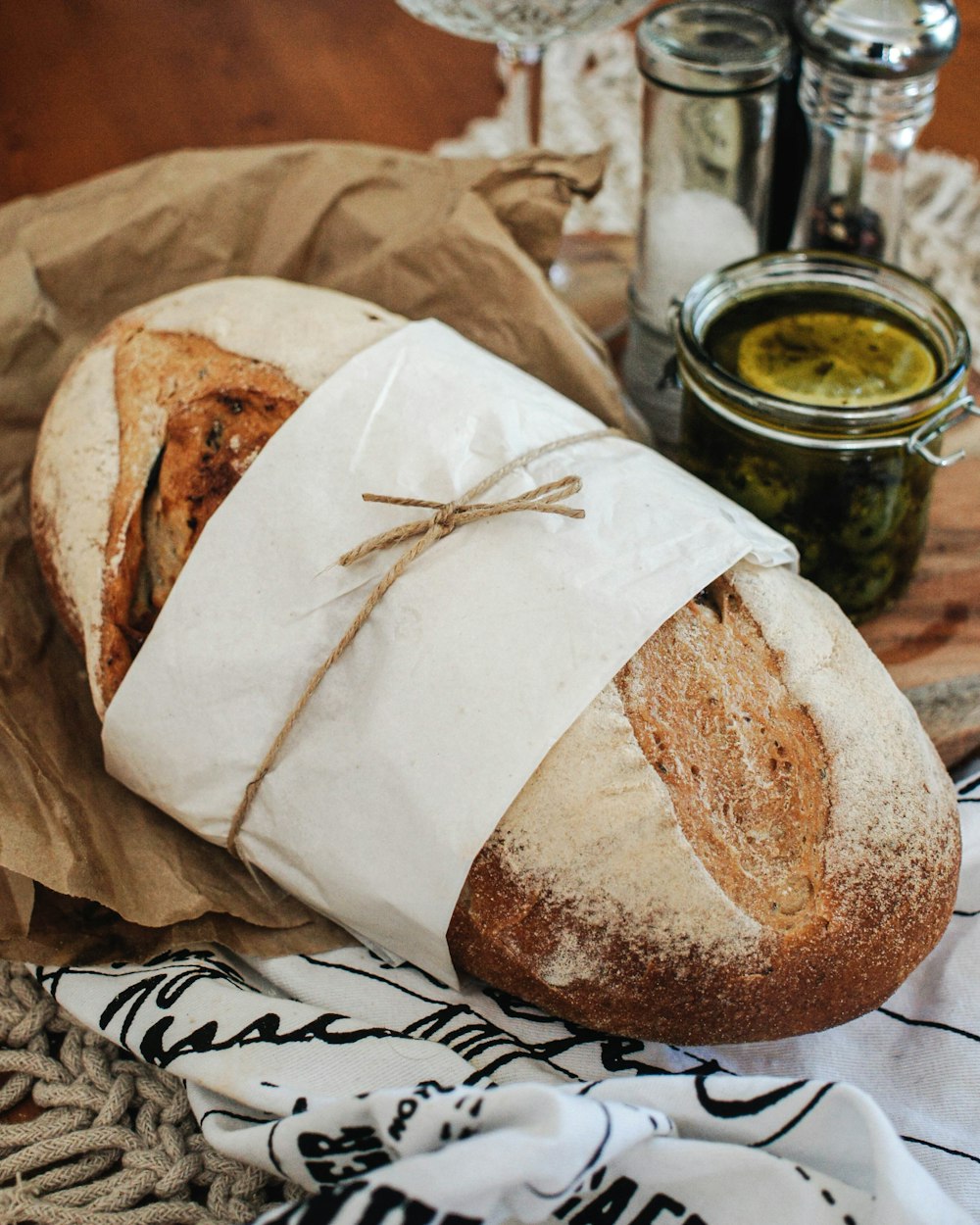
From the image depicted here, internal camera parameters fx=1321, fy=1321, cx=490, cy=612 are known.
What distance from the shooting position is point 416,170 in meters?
1.36

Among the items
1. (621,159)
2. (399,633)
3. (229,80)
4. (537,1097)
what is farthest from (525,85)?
(537,1097)

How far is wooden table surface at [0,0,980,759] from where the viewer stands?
1875 millimetres

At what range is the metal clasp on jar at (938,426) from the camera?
1009 millimetres

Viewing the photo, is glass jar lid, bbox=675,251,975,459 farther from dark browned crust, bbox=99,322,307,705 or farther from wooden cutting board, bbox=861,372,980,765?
dark browned crust, bbox=99,322,307,705

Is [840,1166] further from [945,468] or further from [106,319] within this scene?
[106,319]

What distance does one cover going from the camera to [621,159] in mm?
1819

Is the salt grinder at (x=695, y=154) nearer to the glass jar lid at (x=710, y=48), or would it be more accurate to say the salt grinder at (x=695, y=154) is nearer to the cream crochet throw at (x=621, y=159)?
the glass jar lid at (x=710, y=48)

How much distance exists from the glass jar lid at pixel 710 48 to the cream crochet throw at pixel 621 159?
262 mm

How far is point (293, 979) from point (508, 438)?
0.43 metres

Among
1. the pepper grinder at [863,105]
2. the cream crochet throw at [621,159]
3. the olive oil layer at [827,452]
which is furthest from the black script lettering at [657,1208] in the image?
the cream crochet throw at [621,159]

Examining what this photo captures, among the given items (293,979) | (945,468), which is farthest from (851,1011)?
(945,468)

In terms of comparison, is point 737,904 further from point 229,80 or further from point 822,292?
point 229,80

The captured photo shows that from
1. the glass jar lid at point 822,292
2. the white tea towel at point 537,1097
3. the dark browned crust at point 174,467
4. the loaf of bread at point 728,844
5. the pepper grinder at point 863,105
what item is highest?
the pepper grinder at point 863,105

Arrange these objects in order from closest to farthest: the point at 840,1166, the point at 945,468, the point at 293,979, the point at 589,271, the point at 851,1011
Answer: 1. the point at 840,1166
2. the point at 851,1011
3. the point at 293,979
4. the point at 945,468
5. the point at 589,271
